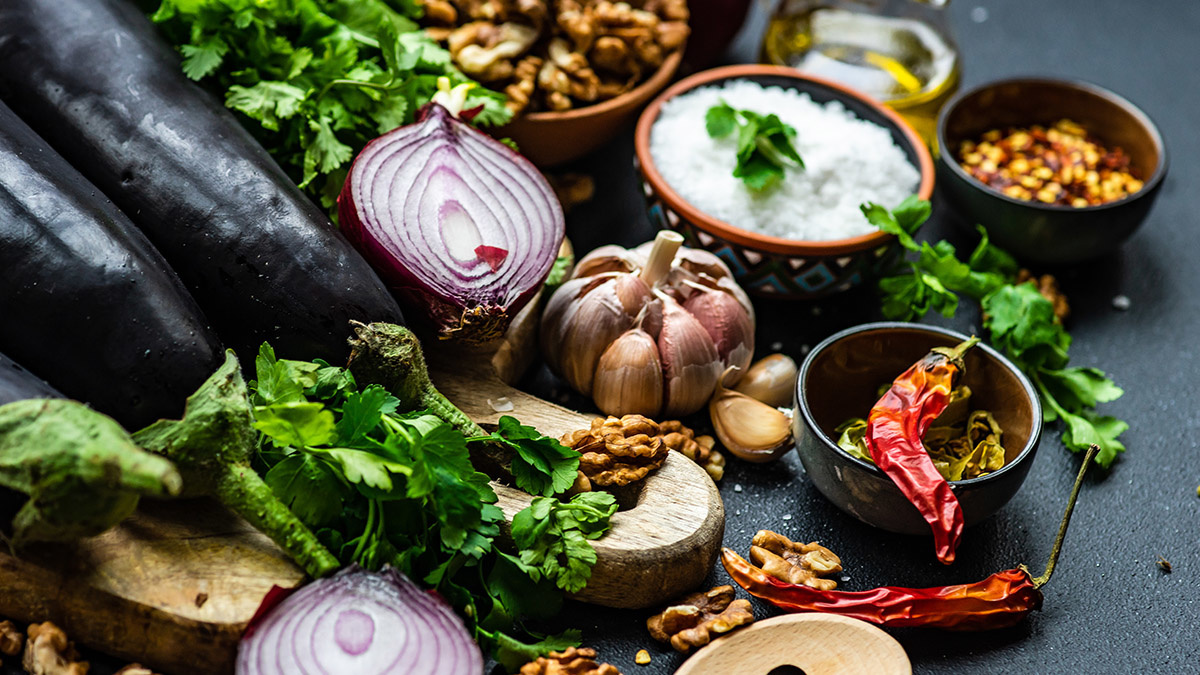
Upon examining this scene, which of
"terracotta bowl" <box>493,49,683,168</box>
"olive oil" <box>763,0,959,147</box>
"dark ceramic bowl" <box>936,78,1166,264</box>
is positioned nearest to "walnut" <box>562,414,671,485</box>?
"terracotta bowl" <box>493,49,683,168</box>

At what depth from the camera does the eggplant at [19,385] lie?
4.18ft

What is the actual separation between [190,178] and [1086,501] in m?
1.44

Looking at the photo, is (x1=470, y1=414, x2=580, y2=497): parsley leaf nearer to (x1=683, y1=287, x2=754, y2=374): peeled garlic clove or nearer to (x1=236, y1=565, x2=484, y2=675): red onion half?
(x1=236, y1=565, x2=484, y2=675): red onion half

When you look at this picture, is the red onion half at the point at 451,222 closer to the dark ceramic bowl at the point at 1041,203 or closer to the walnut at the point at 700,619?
the walnut at the point at 700,619

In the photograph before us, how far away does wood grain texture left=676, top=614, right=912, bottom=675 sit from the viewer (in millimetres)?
1368

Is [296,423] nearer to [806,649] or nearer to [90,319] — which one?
[90,319]

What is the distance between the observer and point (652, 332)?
1669mm

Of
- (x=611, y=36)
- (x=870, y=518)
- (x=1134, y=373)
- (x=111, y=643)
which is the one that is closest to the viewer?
(x=111, y=643)

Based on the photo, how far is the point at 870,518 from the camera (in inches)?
59.4

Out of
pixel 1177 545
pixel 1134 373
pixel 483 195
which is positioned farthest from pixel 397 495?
pixel 1134 373

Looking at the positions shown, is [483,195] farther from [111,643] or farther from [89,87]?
[111,643]

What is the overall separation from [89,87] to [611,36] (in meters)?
0.93

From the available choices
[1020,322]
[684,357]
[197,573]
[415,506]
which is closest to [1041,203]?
[1020,322]

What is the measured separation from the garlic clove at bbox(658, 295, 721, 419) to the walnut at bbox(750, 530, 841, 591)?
243 millimetres
